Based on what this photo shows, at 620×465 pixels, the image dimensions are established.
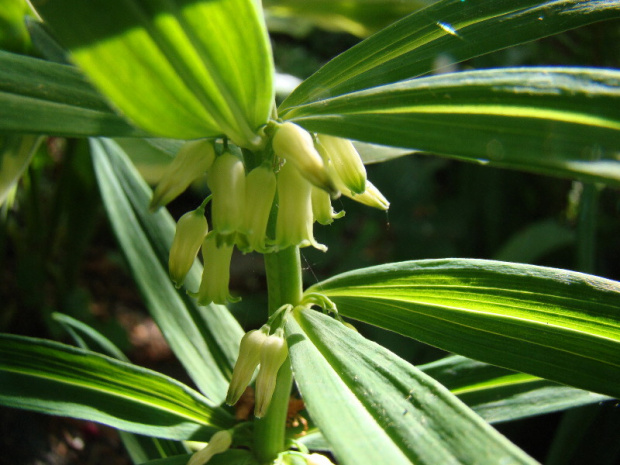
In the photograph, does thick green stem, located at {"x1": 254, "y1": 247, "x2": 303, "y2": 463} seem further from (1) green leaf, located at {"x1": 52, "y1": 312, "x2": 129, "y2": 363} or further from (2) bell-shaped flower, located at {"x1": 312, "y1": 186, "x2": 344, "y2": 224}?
(1) green leaf, located at {"x1": 52, "y1": 312, "x2": 129, "y2": 363}

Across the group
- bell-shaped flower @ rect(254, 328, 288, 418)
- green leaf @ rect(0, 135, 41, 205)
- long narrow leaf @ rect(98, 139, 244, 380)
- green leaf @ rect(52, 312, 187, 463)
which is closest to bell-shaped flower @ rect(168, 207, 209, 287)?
bell-shaped flower @ rect(254, 328, 288, 418)

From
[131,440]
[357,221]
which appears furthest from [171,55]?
[357,221]

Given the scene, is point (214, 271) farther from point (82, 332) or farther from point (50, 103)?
point (82, 332)

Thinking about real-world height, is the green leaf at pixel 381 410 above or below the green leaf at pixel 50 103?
below

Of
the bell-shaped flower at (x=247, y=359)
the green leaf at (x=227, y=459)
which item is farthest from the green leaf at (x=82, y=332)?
the bell-shaped flower at (x=247, y=359)

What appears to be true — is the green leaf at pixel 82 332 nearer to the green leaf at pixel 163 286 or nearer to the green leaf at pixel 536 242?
the green leaf at pixel 163 286

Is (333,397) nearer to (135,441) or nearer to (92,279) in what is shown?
(135,441)
